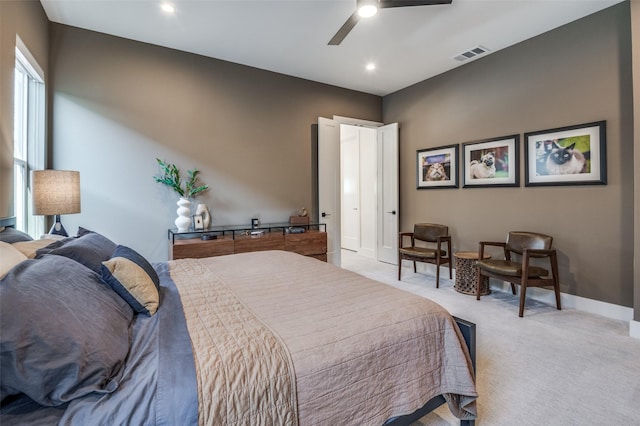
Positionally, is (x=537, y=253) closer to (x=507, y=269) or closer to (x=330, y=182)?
(x=507, y=269)

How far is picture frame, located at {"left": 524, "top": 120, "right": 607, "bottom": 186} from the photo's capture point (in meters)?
3.05

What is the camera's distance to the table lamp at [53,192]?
7.43 ft

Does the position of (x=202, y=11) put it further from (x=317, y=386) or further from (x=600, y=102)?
(x=600, y=102)

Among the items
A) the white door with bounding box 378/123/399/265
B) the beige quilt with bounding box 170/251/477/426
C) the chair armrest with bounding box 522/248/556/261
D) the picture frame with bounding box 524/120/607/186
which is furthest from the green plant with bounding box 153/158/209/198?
the picture frame with bounding box 524/120/607/186

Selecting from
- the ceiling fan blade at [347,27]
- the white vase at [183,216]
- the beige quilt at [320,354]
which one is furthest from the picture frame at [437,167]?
the white vase at [183,216]

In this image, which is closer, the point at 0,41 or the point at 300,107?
the point at 0,41

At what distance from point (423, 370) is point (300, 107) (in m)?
4.17

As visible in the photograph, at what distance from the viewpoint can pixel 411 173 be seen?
5.07 m

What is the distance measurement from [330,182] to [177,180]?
7.47 ft

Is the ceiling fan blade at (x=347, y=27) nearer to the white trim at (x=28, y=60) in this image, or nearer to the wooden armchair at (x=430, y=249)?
the white trim at (x=28, y=60)

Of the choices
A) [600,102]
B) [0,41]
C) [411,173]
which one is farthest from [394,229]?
[0,41]

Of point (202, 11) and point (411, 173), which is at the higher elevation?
point (202, 11)

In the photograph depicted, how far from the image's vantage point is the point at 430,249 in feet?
14.2

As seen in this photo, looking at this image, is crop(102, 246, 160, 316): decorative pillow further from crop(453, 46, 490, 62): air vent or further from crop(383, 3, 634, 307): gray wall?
crop(453, 46, 490, 62): air vent
